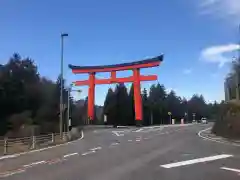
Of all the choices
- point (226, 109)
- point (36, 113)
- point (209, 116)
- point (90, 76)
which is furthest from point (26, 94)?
point (209, 116)

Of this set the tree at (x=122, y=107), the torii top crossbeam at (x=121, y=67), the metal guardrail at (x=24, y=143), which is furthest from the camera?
the tree at (x=122, y=107)

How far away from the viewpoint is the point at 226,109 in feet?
158

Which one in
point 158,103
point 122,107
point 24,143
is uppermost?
point 158,103

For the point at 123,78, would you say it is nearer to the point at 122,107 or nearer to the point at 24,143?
Answer: the point at 122,107

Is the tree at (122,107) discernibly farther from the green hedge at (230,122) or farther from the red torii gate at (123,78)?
the green hedge at (230,122)

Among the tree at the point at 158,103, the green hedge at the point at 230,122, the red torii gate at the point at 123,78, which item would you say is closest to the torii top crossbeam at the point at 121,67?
the red torii gate at the point at 123,78

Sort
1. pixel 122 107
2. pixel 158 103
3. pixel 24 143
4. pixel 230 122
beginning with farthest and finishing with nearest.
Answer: pixel 158 103, pixel 122 107, pixel 230 122, pixel 24 143

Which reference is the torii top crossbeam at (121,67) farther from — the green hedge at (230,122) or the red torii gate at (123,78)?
the green hedge at (230,122)

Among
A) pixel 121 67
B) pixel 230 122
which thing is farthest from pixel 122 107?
pixel 230 122

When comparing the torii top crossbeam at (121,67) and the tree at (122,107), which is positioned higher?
the torii top crossbeam at (121,67)

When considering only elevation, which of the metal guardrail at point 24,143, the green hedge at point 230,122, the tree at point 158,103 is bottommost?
the metal guardrail at point 24,143

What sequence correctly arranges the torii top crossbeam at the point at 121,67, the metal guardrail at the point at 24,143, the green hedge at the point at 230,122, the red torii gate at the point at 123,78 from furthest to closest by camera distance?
the red torii gate at the point at 123,78 < the torii top crossbeam at the point at 121,67 < the green hedge at the point at 230,122 < the metal guardrail at the point at 24,143

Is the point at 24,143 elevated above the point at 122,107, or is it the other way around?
the point at 122,107

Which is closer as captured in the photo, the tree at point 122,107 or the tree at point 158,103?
the tree at point 122,107
